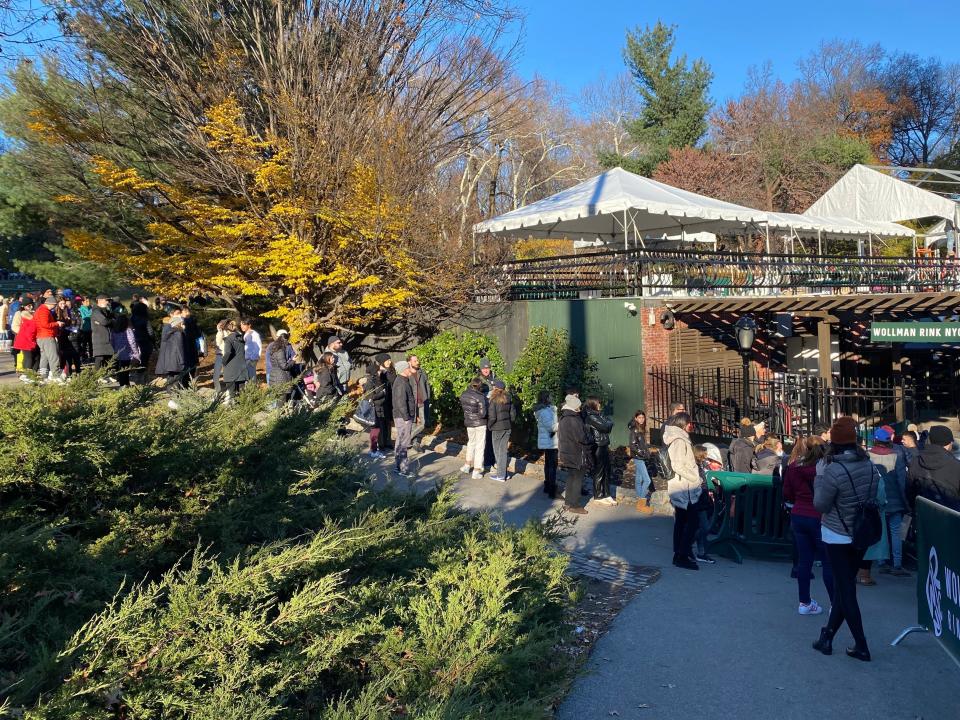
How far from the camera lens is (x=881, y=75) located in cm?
5591

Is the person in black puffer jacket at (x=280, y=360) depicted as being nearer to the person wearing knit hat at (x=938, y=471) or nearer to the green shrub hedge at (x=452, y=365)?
the green shrub hedge at (x=452, y=365)

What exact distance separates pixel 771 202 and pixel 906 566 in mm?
33559

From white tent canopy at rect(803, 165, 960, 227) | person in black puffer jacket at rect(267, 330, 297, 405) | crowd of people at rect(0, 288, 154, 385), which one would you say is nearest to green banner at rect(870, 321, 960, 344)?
person in black puffer jacket at rect(267, 330, 297, 405)

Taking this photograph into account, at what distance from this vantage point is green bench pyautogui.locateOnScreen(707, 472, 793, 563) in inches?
356

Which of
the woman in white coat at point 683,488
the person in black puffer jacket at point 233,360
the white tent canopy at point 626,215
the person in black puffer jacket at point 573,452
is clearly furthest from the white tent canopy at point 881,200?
the person in black puffer jacket at point 233,360

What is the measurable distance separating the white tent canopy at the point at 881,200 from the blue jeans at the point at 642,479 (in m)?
19.7

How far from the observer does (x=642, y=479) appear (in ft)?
35.4

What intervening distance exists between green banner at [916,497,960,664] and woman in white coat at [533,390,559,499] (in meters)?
6.13

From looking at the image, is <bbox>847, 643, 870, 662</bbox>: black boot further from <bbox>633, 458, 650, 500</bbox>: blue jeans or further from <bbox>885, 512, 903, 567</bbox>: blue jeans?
<bbox>633, 458, 650, 500</bbox>: blue jeans

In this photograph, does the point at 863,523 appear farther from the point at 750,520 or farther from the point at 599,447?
the point at 599,447

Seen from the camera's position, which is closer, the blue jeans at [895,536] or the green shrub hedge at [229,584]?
the green shrub hedge at [229,584]

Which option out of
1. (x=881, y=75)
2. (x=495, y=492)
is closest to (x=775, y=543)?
(x=495, y=492)

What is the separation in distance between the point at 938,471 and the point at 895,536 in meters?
0.96

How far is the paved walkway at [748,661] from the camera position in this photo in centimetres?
523
